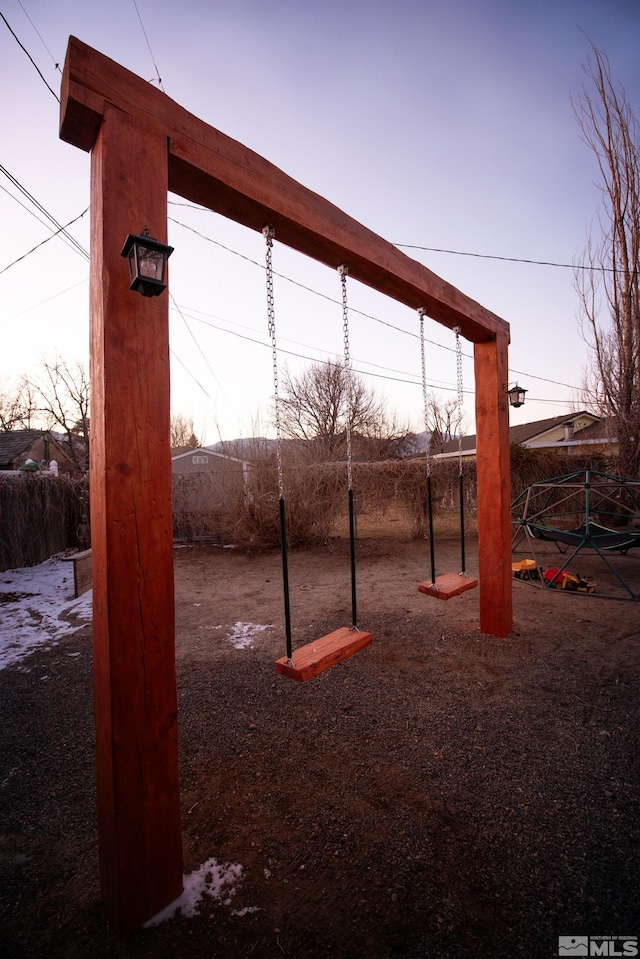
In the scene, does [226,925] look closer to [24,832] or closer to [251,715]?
[24,832]

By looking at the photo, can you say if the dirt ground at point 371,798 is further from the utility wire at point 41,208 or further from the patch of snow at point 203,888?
the utility wire at point 41,208

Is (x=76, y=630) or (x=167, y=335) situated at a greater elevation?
(x=167, y=335)

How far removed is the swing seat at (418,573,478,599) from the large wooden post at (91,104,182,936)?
2.05 m

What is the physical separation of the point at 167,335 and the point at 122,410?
1.02ft

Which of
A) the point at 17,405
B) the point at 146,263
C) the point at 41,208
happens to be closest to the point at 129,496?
the point at 146,263

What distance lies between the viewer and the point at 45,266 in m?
6.13

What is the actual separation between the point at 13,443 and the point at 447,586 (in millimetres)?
23087

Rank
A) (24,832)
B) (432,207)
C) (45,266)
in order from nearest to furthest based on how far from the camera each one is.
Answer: (24,832) → (45,266) → (432,207)

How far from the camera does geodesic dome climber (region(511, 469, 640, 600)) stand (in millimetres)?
5113

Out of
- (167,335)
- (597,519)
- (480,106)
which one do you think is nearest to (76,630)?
(167,335)

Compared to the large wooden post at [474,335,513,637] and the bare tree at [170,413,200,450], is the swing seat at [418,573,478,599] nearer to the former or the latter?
the large wooden post at [474,335,513,637]

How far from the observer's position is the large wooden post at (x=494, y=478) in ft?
11.4

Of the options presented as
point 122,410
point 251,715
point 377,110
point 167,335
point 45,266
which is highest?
point 377,110

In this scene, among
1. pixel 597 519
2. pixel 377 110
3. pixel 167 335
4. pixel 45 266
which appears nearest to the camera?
pixel 167 335
